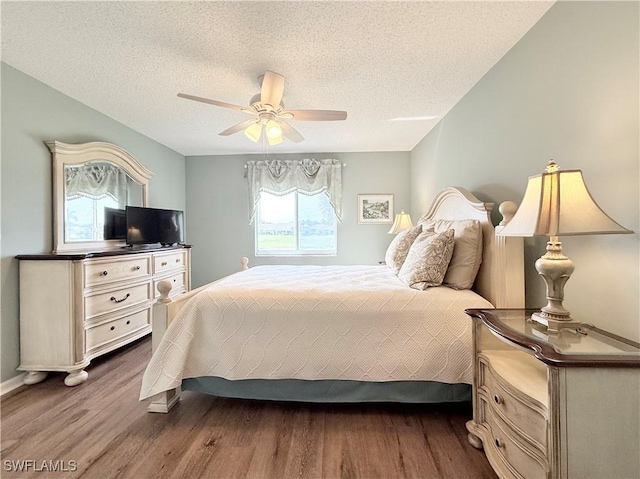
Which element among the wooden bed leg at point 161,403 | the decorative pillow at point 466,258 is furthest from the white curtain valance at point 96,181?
the decorative pillow at point 466,258

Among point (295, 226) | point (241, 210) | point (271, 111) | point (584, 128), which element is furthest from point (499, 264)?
point (241, 210)

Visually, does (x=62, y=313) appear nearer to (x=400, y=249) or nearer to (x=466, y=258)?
(x=400, y=249)

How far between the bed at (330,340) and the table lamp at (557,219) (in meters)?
0.45

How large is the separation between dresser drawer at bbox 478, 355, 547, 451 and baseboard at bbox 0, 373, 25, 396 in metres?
3.20

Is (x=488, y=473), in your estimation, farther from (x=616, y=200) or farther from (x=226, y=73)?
(x=226, y=73)

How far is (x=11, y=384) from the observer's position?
6.98 feet

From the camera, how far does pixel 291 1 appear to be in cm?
151

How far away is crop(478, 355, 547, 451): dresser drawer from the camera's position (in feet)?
3.39

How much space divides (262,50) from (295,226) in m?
2.94

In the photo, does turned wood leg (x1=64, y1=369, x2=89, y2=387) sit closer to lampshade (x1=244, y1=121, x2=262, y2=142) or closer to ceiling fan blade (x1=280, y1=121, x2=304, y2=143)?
lampshade (x1=244, y1=121, x2=262, y2=142)

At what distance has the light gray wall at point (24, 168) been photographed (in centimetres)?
212

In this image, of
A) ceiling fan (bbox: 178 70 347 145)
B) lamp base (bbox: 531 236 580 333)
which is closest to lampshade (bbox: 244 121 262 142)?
ceiling fan (bbox: 178 70 347 145)

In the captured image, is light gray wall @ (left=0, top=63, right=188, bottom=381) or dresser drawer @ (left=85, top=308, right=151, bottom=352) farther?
dresser drawer @ (left=85, top=308, right=151, bottom=352)

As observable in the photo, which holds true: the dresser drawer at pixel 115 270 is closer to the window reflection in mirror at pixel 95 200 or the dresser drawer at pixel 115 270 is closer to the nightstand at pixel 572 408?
the window reflection in mirror at pixel 95 200
